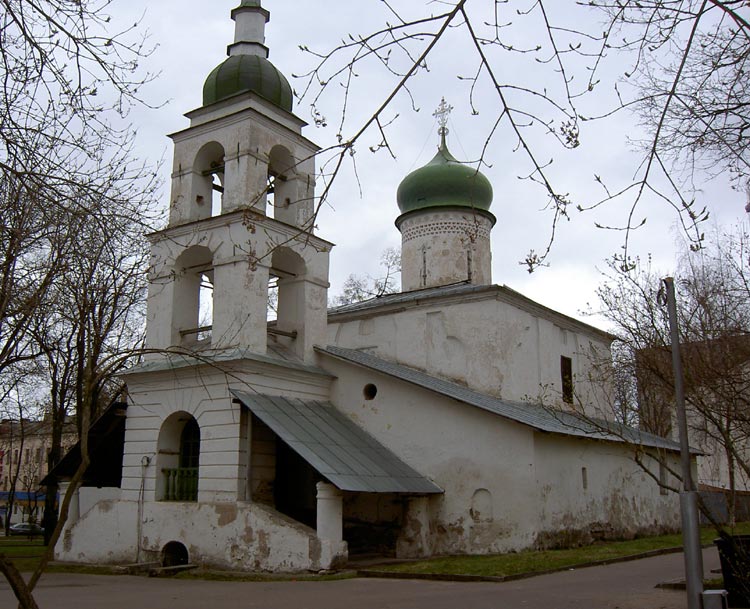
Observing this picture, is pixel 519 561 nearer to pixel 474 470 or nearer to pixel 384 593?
pixel 474 470

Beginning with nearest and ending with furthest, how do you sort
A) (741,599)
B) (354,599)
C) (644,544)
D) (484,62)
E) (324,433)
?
(484,62), (741,599), (354,599), (324,433), (644,544)

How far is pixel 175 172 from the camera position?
1822 centimetres

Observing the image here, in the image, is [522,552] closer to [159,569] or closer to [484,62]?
[159,569]

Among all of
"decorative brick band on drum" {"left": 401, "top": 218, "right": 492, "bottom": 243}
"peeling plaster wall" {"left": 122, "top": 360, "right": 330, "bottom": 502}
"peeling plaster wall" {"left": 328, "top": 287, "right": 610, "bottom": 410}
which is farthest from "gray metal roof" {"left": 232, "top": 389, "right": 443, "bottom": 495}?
"decorative brick band on drum" {"left": 401, "top": 218, "right": 492, "bottom": 243}

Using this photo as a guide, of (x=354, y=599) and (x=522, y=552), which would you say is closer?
(x=354, y=599)

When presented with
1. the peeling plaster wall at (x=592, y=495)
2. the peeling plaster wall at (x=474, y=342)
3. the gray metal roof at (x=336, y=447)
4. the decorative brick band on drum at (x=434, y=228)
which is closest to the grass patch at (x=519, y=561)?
the peeling plaster wall at (x=592, y=495)

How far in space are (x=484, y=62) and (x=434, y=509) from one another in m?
13.0

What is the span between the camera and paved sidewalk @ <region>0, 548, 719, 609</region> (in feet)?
32.2

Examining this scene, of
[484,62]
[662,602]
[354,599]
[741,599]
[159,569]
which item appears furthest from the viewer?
[159,569]

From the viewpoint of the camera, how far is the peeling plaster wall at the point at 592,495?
15883mm

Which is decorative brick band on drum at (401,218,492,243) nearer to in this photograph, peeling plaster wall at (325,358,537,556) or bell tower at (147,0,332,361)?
bell tower at (147,0,332,361)

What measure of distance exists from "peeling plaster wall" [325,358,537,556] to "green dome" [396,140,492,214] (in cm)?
815

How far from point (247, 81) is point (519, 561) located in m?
11.9

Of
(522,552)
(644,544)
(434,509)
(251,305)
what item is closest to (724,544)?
(522,552)
